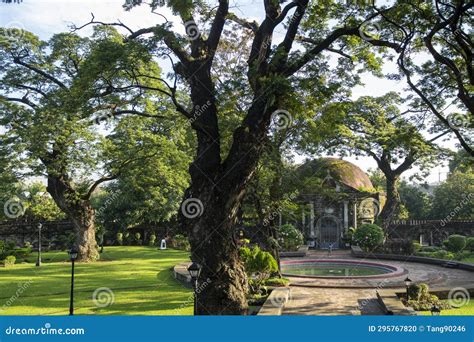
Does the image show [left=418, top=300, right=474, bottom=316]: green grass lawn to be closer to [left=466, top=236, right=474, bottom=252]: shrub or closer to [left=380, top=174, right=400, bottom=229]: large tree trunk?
[left=466, top=236, right=474, bottom=252]: shrub

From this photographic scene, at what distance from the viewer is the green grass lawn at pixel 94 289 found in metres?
12.0

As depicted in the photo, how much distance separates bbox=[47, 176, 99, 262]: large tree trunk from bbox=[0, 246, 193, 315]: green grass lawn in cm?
144

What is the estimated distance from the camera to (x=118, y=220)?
38812 mm

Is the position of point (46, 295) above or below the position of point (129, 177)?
below

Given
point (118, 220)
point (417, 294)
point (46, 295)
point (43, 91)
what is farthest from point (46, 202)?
point (417, 294)

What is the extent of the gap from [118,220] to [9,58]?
60.7 ft

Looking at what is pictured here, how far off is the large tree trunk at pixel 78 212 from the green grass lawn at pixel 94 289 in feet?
4.72

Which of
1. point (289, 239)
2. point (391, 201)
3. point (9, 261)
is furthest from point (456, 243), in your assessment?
→ point (9, 261)

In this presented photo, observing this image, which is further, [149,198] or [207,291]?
[149,198]

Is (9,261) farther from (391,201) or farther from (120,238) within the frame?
(391,201)

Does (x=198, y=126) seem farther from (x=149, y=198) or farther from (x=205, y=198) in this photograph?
(x=149, y=198)

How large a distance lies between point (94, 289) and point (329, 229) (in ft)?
84.3

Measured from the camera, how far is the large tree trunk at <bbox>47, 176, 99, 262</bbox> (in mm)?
25375

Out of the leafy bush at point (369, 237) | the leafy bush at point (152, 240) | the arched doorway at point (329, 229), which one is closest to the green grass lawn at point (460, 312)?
the leafy bush at point (369, 237)
